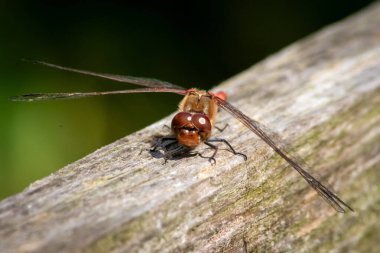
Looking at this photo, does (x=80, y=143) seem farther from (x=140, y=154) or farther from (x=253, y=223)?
(x=253, y=223)

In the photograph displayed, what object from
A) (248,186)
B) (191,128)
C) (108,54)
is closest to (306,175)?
(248,186)

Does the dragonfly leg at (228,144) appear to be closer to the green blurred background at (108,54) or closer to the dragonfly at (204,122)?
the dragonfly at (204,122)

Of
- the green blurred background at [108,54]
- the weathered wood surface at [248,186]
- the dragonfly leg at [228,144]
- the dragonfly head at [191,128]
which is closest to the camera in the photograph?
the weathered wood surface at [248,186]

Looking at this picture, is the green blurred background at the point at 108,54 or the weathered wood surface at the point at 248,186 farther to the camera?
the green blurred background at the point at 108,54

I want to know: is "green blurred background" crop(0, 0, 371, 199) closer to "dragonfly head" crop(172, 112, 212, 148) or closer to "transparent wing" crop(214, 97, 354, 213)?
"dragonfly head" crop(172, 112, 212, 148)

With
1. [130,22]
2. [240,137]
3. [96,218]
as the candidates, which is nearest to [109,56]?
[130,22]

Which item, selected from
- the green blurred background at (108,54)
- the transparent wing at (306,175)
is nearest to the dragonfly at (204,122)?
the transparent wing at (306,175)
